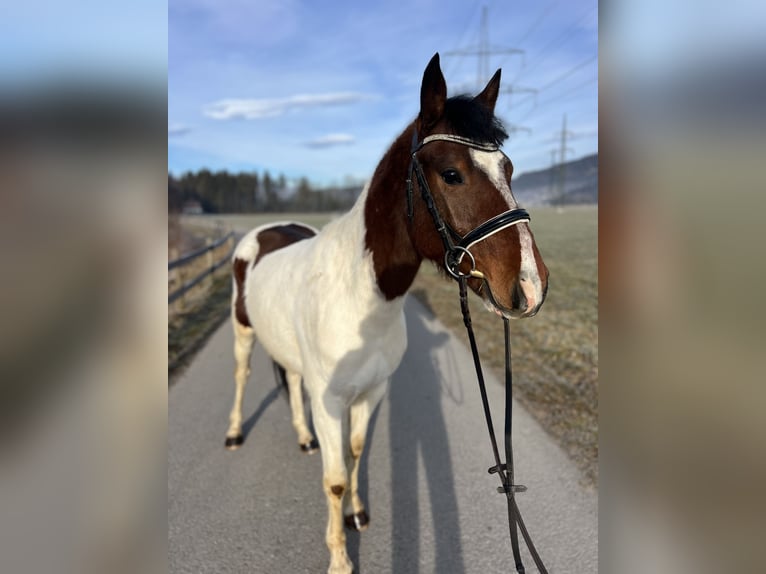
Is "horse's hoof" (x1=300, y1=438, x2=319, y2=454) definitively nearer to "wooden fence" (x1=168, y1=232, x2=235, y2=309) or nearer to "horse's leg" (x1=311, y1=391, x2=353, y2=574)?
"horse's leg" (x1=311, y1=391, x2=353, y2=574)

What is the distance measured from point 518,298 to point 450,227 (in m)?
0.39

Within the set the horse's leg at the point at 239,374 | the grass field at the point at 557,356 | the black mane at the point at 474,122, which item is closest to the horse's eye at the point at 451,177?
the black mane at the point at 474,122

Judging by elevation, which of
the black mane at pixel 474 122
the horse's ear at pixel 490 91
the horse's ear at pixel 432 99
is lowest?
the black mane at pixel 474 122

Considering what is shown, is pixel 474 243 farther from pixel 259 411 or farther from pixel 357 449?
pixel 259 411

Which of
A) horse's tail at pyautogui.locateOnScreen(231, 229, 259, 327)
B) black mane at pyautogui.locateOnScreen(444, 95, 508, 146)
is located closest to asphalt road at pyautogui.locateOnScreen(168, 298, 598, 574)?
horse's tail at pyautogui.locateOnScreen(231, 229, 259, 327)

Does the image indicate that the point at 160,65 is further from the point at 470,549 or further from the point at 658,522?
the point at 470,549

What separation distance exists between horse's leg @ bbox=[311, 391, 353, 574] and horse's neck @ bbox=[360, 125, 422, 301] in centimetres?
75

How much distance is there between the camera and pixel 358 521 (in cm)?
284

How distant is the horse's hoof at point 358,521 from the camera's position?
284cm

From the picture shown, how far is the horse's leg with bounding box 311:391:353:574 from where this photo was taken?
2.46 meters

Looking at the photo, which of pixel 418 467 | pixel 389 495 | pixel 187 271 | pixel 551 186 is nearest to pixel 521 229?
pixel 389 495

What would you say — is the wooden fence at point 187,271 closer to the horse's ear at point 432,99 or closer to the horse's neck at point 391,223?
the horse's neck at point 391,223

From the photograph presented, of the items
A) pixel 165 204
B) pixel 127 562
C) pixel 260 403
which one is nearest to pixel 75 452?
pixel 127 562

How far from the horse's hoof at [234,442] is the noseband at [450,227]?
288 cm
